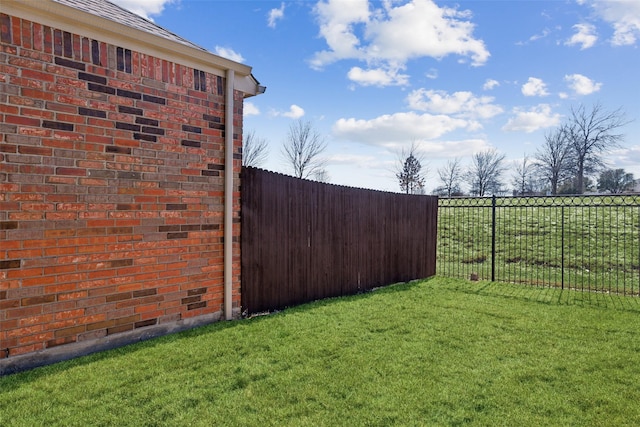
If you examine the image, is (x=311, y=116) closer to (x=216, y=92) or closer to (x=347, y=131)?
(x=347, y=131)

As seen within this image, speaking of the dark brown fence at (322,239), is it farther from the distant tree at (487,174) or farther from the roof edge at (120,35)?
the distant tree at (487,174)

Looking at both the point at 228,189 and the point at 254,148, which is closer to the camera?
the point at 228,189

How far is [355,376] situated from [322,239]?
284 cm

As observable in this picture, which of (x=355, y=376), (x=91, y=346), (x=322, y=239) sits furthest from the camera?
(x=322, y=239)

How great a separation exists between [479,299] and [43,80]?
6006 millimetres

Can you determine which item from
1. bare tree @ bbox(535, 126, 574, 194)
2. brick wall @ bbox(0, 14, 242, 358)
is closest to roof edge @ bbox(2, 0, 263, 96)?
brick wall @ bbox(0, 14, 242, 358)

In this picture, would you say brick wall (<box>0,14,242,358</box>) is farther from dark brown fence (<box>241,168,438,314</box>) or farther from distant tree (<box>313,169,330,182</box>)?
distant tree (<box>313,169,330,182</box>)

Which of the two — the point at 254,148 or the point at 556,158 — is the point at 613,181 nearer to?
the point at 556,158

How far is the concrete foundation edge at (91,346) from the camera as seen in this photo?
113 inches

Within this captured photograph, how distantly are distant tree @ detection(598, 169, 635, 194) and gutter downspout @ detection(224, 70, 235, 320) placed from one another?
25689mm

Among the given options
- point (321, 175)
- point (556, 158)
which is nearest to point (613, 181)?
point (556, 158)

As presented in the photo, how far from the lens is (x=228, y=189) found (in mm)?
4234

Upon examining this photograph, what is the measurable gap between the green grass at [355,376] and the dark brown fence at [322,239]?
0.59 meters

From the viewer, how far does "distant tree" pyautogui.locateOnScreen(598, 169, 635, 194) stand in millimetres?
22359
